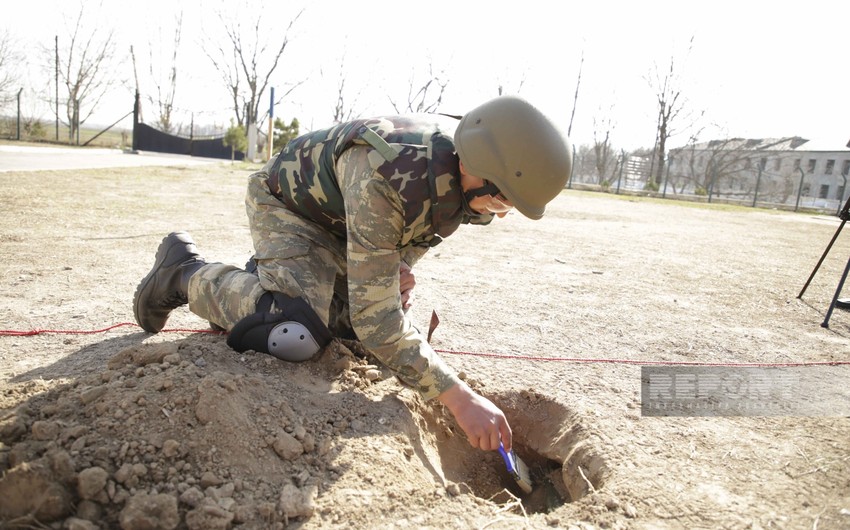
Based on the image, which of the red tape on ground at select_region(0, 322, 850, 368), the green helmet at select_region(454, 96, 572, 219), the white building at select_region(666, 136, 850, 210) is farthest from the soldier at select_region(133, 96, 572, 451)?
the white building at select_region(666, 136, 850, 210)

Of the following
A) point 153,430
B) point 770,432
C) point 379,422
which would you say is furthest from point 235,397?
point 770,432

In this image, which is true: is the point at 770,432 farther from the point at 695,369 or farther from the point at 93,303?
the point at 93,303

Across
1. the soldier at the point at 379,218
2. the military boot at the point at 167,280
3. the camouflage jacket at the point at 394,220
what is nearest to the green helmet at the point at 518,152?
the soldier at the point at 379,218

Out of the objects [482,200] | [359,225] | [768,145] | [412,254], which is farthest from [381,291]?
[768,145]

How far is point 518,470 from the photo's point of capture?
80.0 inches

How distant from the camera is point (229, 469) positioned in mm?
1502

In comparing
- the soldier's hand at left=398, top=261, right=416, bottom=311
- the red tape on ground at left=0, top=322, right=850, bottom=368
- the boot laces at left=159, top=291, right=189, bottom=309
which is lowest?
the red tape on ground at left=0, top=322, right=850, bottom=368

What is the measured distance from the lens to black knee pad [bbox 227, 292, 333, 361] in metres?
2.07

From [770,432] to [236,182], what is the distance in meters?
10.6

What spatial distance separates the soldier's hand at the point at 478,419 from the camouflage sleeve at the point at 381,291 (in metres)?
0.04

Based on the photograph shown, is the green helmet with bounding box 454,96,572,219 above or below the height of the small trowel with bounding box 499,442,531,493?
above

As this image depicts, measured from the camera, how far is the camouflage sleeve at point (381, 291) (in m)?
1.77

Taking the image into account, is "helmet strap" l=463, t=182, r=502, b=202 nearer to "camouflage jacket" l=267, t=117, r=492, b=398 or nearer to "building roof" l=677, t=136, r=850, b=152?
"camouflage jacket" l=267, t=117, r=492, b=398

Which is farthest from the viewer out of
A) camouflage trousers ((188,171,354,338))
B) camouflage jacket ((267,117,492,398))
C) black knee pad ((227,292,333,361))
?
camouflage trousers ((188,171,354,338))
